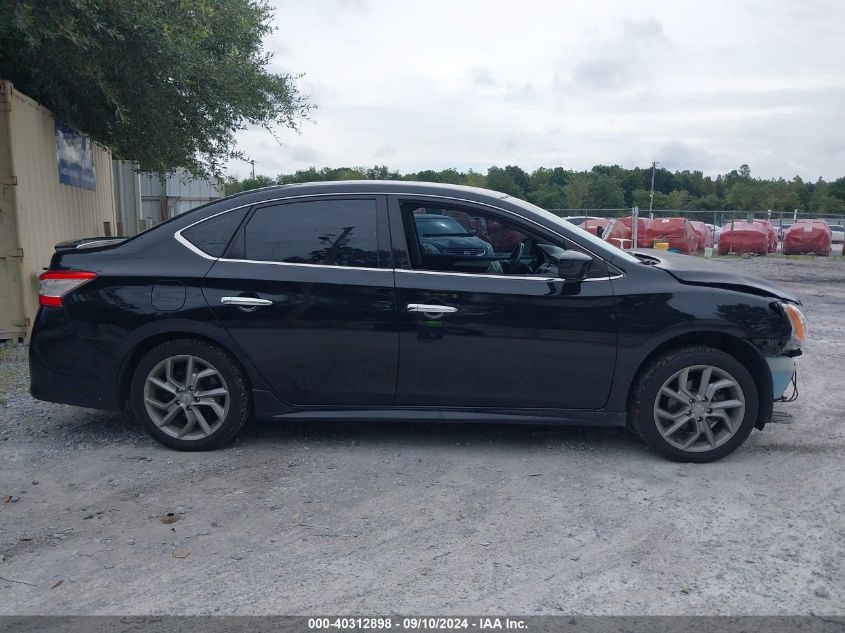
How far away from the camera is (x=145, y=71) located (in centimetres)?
973

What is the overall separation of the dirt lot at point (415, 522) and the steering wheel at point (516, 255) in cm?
123

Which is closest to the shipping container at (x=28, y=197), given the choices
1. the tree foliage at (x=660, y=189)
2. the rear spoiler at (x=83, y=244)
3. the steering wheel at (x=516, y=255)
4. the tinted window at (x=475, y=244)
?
the rear spoiler at (x=83, y=244)

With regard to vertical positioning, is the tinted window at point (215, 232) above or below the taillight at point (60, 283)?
above

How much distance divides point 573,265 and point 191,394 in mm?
2602

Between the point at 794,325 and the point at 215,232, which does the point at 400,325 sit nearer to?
the point at 215,232

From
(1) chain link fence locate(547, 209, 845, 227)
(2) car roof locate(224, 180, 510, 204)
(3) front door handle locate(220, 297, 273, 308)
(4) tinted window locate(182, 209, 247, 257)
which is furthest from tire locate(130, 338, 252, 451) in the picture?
(1) chain link fence locate(547, 209, 845, 227)

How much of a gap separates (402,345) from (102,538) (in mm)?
2044

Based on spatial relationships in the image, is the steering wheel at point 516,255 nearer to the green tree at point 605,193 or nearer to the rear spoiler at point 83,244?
the rear spoiler at point 83,244

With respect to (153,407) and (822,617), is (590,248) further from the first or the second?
(153,407)

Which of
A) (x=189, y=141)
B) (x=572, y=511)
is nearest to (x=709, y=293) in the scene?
(x=572, y=511)

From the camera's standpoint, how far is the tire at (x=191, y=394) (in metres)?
5.13

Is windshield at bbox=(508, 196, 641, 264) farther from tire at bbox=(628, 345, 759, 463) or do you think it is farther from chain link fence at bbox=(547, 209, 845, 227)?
chain link fence at bbox=(547, 209, 845, 227)

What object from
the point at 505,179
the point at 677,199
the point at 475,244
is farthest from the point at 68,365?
the point at 677,199

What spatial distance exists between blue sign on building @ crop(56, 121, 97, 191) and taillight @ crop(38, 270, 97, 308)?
561 cm
